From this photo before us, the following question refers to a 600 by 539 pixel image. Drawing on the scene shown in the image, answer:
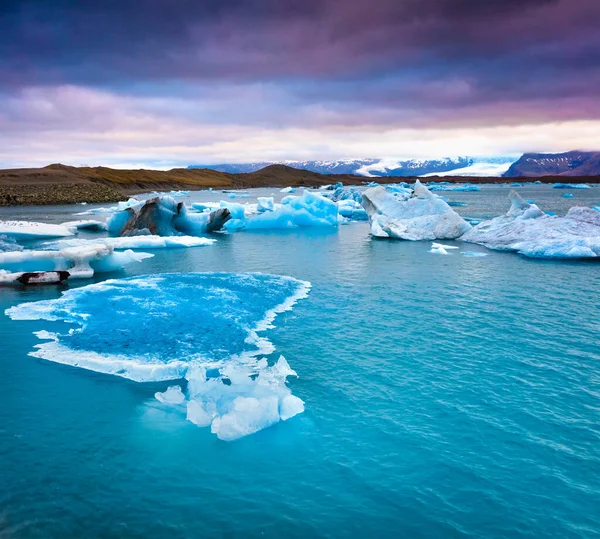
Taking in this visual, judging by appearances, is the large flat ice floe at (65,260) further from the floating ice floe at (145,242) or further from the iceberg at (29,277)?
the floating ice floe at (145,242)

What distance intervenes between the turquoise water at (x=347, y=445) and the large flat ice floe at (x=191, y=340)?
239 millimetres

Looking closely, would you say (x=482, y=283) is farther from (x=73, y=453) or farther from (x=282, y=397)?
(x=73, y=453)

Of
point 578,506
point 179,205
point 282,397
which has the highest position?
point 179,205

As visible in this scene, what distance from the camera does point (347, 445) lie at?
5.05m

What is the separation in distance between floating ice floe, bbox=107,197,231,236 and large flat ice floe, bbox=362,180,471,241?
684 cm

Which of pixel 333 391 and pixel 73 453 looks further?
pixel 333 391

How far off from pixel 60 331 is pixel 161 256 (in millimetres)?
8802

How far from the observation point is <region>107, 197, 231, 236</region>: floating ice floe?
20.5 meters

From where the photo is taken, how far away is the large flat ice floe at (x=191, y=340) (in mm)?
5477

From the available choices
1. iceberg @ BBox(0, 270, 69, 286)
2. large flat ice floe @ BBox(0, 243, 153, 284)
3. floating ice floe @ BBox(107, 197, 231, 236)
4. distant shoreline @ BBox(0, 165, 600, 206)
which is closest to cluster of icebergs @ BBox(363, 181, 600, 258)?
floating ice floe @ BBox(107, 197, 231, 236)

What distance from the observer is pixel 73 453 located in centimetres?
493

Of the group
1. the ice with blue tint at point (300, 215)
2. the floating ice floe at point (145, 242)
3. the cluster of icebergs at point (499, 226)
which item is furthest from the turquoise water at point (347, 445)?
the ice with blue tint at point (300, 215)

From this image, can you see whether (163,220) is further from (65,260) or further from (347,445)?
(347,445)

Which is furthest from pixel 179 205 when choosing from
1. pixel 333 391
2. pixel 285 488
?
pixel 285 488
